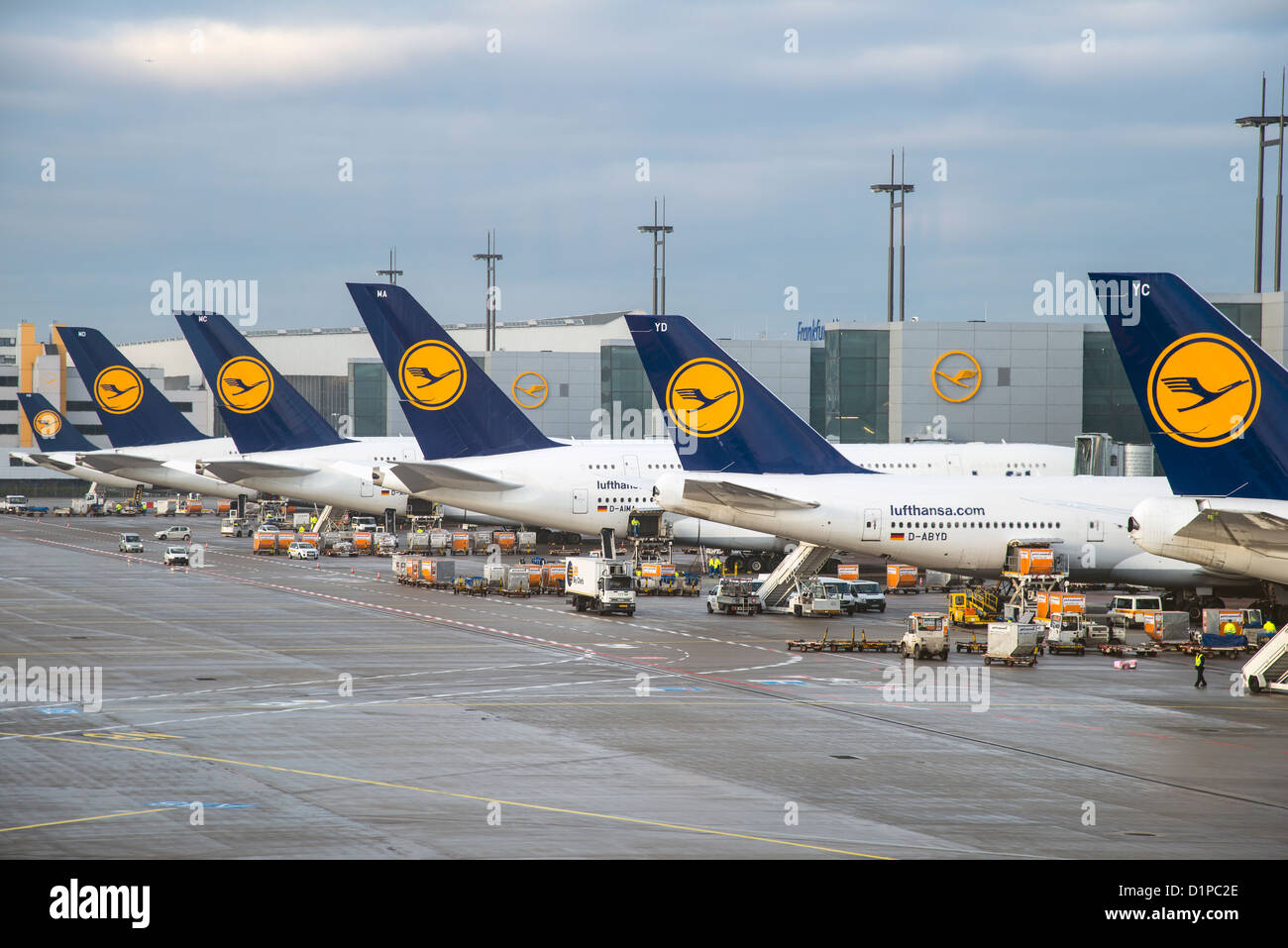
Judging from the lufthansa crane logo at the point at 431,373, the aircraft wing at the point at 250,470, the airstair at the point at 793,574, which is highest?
the lufthansa crane logo at the point at 431,373

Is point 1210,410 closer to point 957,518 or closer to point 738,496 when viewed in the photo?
point 738,496

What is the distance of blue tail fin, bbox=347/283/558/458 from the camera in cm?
6366

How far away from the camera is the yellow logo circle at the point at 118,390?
10581cm

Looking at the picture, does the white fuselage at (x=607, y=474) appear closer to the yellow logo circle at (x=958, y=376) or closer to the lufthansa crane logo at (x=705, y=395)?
the lufthansa crane logo at (x=705, y=395)

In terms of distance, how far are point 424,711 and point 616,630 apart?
16704mm

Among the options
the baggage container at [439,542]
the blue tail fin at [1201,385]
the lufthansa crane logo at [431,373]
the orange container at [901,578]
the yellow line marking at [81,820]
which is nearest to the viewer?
the yellow line marking at [81,820]

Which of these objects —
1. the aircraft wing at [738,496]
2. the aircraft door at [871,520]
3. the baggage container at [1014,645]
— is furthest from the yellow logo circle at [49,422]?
the baggage container at [1014,645]

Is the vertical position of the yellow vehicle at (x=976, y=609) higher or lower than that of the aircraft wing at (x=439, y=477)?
lower

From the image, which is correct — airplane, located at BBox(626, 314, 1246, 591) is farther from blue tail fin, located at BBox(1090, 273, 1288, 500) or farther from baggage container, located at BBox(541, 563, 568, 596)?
blue tail fin, located at BBox(1090, 273, 1288, 500)

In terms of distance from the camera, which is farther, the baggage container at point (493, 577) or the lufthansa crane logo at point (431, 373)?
the lufthansa crane logo at point (431, 373)

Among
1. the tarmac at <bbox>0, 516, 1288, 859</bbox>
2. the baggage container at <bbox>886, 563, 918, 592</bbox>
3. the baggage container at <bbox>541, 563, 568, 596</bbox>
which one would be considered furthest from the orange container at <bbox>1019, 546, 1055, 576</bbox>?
the baggage container at <bbox>541, 563, 568, 596</bbox>

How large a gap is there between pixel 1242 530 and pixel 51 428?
13438 centimetres

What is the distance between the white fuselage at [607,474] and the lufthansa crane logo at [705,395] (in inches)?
409
